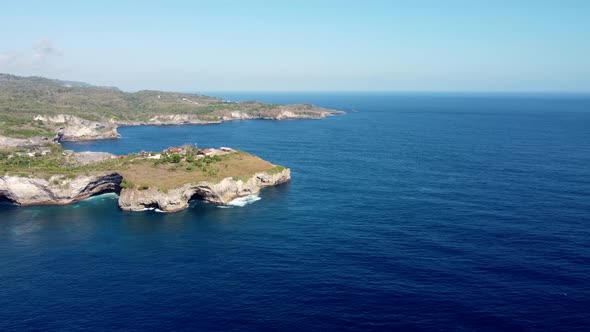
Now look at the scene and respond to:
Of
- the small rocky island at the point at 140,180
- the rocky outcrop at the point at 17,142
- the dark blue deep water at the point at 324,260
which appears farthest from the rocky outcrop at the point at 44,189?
the rocky outcrop at the point at 17,142

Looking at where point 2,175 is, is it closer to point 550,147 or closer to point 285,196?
point 285,196

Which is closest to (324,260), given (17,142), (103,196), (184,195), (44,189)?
(184,195)

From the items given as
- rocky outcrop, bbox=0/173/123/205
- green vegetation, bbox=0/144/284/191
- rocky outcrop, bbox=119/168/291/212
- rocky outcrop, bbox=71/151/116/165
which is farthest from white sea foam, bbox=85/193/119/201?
rocky outcrop, bbox=71/151/116/165

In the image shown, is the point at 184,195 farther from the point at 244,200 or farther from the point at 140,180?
the point at 244,200

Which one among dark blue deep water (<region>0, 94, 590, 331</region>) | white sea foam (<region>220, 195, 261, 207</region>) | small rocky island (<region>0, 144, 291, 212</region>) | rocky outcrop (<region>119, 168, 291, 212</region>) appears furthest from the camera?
white sea foam (<region>220, 195, 261, 207</region>)

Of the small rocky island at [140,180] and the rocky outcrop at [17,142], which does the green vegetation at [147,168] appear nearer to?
the small rocky island at [140,180]

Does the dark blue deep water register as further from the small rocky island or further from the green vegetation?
the green vegetation

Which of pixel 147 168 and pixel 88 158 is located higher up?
pixel 147 168
